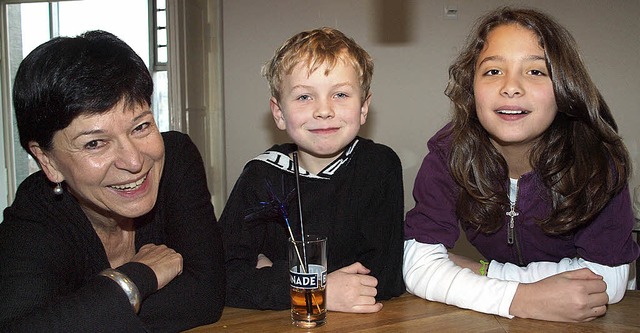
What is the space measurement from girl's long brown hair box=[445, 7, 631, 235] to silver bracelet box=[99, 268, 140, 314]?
817mm

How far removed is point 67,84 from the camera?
1229 millimetres

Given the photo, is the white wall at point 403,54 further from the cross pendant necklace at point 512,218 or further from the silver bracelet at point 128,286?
the silver bracelet at point 128,286

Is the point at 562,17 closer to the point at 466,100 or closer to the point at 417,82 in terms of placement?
the point at 417,82

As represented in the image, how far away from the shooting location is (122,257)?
1.55 meters

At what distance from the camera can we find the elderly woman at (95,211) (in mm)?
1210

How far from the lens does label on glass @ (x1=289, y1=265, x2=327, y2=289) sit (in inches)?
48.4

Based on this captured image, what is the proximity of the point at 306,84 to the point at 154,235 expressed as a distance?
54cm

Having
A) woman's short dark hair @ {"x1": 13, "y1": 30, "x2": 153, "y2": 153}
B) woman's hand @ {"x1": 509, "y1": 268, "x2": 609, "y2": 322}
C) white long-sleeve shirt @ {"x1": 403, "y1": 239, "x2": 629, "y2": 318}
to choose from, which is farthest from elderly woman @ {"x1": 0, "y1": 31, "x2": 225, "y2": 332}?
woman's hand @ {"x1": 509, "y1": 268, "x2": 609, "y2": 322}

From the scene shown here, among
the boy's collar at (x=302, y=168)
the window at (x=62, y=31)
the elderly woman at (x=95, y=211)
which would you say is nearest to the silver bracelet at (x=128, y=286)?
the elderly woman at (x=95, y=211)

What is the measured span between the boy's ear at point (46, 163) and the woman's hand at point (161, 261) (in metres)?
0.25

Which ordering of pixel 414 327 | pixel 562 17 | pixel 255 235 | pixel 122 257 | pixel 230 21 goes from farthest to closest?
pixel 230 21 → pixel 562 17 → pixel 255 235 → pixel 122 257 → pixel 414 327

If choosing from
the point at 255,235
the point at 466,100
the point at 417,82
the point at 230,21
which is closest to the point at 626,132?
the point at 417,82

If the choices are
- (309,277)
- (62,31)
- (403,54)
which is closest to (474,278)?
(309,277)

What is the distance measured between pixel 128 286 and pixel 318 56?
77cm
